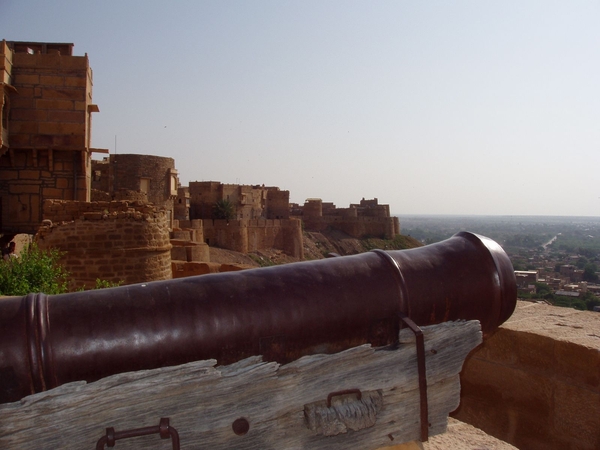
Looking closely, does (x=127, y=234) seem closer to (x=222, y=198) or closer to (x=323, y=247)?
(x=222, y=198)

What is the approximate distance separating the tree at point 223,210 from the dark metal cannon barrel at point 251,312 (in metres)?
31.1

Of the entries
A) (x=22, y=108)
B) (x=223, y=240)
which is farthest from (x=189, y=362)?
(x=223, y=240)

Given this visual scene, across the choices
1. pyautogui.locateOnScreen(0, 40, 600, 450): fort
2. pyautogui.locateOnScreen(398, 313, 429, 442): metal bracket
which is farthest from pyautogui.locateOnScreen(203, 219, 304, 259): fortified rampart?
pyautogui.locateOnScreen(398, 313, 429, 442): metal bracket

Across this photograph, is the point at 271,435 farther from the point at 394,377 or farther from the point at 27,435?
the point at 27,435

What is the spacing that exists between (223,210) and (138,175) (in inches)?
418

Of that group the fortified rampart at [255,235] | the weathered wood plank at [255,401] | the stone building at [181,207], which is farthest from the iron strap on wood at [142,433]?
the fortified rampart at [255,235]

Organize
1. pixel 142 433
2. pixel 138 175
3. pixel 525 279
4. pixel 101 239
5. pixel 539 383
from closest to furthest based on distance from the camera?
1. pixel 142 433
2. pixel 539 383
3. pixel 101 239
4. pixel 525 279
5. pixel 138 175

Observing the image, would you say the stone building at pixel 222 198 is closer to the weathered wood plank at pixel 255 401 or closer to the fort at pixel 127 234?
the fort at pixel 127 234

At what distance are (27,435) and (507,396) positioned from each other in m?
2.28

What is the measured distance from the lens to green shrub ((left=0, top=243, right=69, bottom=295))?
4742 mm

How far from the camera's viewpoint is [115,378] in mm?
1709

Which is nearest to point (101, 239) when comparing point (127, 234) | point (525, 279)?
point (127, 234)

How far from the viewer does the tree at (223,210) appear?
33094 mm

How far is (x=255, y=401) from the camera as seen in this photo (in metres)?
1.88
